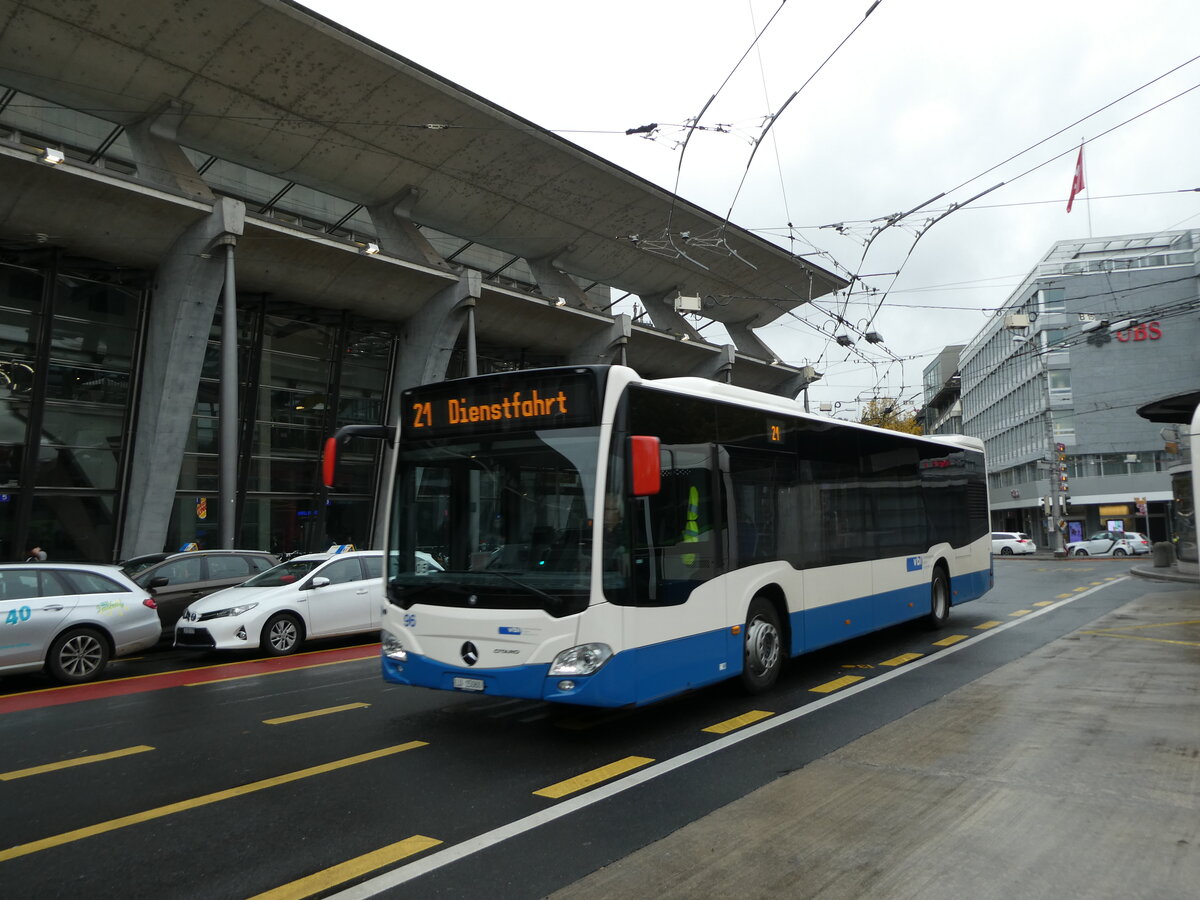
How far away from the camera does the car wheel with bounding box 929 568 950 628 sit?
1232 centimetres

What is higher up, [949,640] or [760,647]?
[760,647]

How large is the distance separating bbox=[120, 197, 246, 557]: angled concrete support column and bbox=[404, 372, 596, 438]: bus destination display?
636 inches

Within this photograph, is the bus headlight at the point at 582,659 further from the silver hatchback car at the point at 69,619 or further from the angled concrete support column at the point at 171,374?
the angled concrete support column at the point at 171,374

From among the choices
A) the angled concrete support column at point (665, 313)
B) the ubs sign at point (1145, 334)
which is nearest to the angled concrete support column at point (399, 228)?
the angled concrete support column at point (665, 313)

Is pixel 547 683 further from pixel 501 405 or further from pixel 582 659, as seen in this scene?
pixel 501 405

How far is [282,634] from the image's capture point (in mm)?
11977

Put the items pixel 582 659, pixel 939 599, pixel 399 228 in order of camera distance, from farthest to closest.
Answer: pixel 399 228
pixel 939 599
pixel 582 659

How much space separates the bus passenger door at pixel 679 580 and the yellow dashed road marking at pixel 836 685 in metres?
1.57

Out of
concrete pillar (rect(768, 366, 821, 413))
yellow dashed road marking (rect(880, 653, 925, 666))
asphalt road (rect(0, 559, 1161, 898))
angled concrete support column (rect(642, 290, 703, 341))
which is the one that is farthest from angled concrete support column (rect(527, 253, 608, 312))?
asphalt road (rect(0, 559, 1161, 898))

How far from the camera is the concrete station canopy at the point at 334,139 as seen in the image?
18922 mm

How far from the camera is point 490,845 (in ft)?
14.7

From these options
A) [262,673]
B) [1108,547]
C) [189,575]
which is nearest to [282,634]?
[262,673]

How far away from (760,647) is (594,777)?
9.10ft

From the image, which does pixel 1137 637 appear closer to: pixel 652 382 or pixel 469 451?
pixel 652 382
